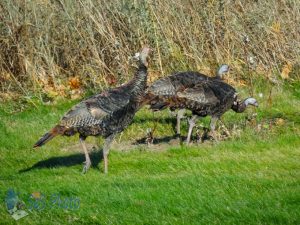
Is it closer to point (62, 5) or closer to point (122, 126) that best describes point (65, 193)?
point (122, 126)

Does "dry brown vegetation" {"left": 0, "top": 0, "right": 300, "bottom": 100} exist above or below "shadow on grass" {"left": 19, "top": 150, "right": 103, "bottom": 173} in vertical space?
above

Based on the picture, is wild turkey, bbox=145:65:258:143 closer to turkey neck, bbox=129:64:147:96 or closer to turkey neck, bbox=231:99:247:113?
turkey neck, bbox=231:99:247:113

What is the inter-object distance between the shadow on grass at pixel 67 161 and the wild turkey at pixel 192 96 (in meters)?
1.15

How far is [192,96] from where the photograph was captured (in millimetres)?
10633

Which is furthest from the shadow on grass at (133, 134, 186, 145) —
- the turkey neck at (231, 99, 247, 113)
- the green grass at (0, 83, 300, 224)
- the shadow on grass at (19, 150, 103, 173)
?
the turkey neck at (231, 99, 247, 113)

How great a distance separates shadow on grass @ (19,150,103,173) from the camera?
10.2 m

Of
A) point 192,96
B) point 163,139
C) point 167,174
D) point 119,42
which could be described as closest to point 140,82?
point 192,96

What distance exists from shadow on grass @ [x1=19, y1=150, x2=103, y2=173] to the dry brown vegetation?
3.06 metres

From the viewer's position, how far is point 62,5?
13.8 m

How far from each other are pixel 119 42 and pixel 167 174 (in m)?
4.98

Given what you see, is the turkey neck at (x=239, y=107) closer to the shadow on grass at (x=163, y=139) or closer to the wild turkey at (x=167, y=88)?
the wild turkey at (x=167, y=88)

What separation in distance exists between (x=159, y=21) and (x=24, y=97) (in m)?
3.05

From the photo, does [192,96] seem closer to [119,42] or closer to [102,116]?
[102,116]

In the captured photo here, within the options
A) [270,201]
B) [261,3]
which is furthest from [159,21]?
[270,201]
